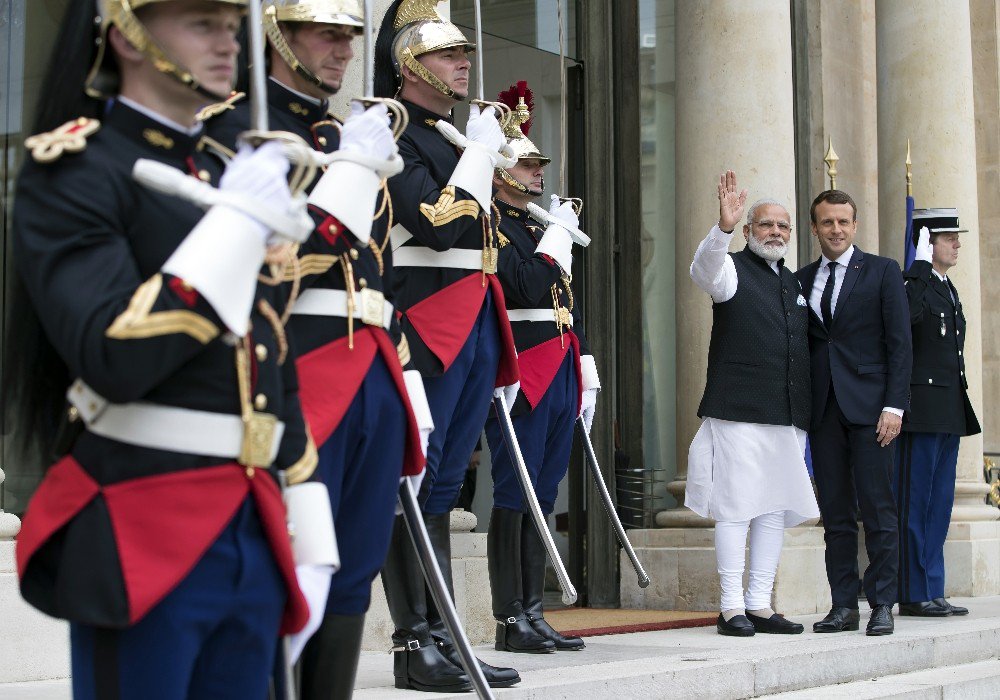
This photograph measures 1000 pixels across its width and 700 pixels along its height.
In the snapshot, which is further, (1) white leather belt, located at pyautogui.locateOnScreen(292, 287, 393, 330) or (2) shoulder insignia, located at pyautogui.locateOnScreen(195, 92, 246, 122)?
(1) white leather belt, located at pyautogui.locateOnScreen(292, 287, 393, 330)

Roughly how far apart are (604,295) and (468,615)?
3390 mm

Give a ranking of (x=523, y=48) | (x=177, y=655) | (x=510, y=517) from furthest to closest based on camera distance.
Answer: (x=523, y=48)
(x=510, y=517)
(x=177, y=655)

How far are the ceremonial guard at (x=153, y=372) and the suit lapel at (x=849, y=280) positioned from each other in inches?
197

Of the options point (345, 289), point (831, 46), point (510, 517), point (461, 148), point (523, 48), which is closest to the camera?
point (345, 289)

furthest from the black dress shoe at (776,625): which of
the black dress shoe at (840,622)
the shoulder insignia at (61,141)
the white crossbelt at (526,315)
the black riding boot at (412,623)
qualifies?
the shoulder insignia at (61,141)

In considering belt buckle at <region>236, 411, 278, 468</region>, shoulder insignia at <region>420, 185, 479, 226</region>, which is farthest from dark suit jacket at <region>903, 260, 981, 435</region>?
belt buckle at <region>236, 411, 278, 468</region>

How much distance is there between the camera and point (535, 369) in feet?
18.7

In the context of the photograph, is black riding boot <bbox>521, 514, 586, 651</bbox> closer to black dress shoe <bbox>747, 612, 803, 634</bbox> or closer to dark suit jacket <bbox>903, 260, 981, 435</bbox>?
black dress shoe <bbox>747, 612, 803, 634</bbox>

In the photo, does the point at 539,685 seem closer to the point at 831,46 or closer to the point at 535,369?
the point at 535,369

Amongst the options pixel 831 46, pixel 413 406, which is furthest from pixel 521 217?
pixel 831 46

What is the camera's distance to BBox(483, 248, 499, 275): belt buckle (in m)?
4.59

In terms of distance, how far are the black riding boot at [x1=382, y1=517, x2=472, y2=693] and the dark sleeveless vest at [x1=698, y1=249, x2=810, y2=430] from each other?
2.76 meters

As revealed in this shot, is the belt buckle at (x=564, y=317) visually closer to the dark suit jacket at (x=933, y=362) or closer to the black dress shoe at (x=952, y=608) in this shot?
the dark suit jacket at (x=933, y=362)

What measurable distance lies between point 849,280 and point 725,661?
2167 mm
